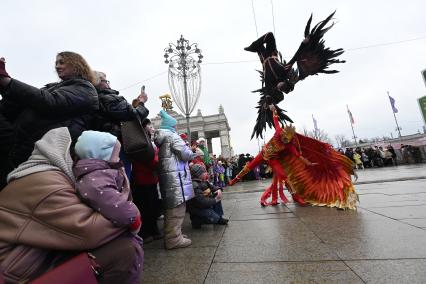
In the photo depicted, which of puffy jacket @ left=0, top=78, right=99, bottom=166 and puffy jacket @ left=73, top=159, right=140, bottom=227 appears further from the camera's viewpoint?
puffy jacket @ left=0, top=78, right=99, bottom=166

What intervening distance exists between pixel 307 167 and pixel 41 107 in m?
5.04

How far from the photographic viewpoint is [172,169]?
11.1ft

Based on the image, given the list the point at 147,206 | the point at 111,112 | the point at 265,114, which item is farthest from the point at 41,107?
the point at 265,114

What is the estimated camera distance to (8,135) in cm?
197

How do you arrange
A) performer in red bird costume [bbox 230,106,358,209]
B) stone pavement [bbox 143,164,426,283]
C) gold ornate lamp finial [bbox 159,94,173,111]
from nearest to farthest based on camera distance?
stone pavement [bbox 143,164,426,283] → performer in red bird costume [bbox 230,106,358,209] → gold ornate lamp finial [bbox 159,94,173,111]

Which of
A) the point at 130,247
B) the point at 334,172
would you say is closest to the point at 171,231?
the point at 130,247

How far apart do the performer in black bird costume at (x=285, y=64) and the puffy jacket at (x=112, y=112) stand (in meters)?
4.12

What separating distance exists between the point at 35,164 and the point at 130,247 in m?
0.70

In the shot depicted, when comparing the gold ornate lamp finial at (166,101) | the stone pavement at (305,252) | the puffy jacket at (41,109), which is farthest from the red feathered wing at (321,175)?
the gold ornate lamp finial at (166,101)

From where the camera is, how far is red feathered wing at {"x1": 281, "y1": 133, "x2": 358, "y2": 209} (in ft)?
16.1

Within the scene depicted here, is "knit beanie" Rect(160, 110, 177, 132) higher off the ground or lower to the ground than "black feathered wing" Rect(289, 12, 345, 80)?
lower

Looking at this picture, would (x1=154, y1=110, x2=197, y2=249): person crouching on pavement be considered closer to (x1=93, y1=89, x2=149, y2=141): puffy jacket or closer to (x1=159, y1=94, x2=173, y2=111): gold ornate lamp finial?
(x1=93, y1=89, x2=149, y2=141): puffy jacket

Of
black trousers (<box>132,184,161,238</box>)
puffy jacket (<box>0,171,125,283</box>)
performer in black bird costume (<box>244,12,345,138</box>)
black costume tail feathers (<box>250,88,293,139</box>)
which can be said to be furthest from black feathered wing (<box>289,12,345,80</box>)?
puffy jacket (<box>0,171,125,283</box>)

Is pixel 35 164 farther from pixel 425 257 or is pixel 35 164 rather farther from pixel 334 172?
pixel 334 172
